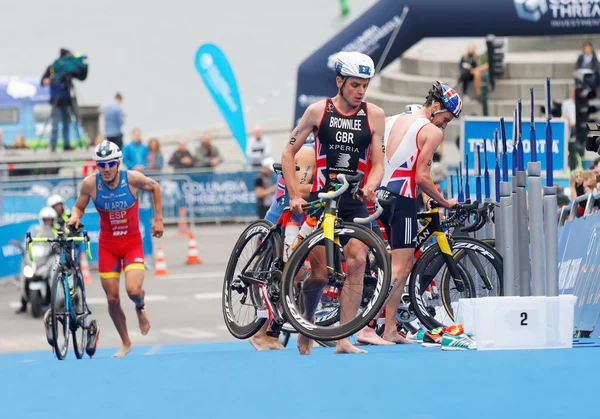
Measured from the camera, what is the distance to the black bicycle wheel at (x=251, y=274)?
10578 mm

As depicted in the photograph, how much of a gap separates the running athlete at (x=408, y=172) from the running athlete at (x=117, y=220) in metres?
2.41

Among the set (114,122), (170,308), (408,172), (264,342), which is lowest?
(170,308)

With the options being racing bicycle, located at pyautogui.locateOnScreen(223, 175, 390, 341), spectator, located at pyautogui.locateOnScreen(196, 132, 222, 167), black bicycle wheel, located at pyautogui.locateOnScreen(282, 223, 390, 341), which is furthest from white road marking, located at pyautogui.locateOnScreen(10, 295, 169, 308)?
black bicycle wheel, located at pyautogui.locateOnScreen(282, 223, 390, 341)

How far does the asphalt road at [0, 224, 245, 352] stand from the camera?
18250 millimetres

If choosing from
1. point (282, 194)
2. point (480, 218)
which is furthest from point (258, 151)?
point (282, 194)

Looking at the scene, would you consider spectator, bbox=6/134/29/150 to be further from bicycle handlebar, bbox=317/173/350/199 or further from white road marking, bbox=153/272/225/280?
bicycle handlebar, bbox=317/173/350/199

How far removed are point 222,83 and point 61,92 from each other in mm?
3635

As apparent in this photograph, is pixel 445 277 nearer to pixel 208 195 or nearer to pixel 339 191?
pixel 339 191

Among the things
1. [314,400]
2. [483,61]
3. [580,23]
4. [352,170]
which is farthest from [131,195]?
[483,61]

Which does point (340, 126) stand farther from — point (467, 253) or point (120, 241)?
point (120, 241)

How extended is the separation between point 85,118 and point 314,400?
2947 cm

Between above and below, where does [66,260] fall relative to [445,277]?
above

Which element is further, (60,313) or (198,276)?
(198,276)

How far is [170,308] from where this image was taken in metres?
21.1
